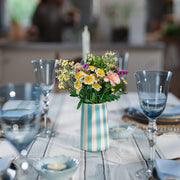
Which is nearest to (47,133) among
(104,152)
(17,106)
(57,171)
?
(17,106)

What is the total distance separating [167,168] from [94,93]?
0.29m

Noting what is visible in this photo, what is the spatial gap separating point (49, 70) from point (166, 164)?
50 cm

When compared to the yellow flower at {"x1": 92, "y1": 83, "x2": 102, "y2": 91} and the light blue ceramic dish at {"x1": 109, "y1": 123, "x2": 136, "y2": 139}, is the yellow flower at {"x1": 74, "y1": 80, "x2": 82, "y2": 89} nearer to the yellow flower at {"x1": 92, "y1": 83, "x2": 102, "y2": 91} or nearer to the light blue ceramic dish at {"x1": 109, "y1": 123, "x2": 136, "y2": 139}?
the yellow flower at {"x1": 92, "y1": 83, "x2": 102, "y2": 91}

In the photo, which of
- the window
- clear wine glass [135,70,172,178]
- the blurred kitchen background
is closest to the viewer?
clear wine glass [135,70,172,178]

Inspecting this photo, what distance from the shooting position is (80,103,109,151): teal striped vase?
842mm

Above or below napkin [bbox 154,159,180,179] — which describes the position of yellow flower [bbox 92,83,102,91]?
above

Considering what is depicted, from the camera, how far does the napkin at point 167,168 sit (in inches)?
24.4

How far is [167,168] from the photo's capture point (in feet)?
2.14

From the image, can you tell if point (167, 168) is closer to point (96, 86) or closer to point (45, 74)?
point (96, 86)

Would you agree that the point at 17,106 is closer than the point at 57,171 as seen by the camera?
No

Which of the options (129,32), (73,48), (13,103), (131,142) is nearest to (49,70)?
(13,103)

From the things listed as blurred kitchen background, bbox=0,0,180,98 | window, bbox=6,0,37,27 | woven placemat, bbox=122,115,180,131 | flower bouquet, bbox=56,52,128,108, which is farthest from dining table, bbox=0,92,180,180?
window, bbox=6,0,37,27

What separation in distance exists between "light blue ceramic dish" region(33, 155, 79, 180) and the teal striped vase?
0.17m

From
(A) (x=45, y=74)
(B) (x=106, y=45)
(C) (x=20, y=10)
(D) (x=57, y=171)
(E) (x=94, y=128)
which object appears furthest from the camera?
(C) (x=20, y=10)
